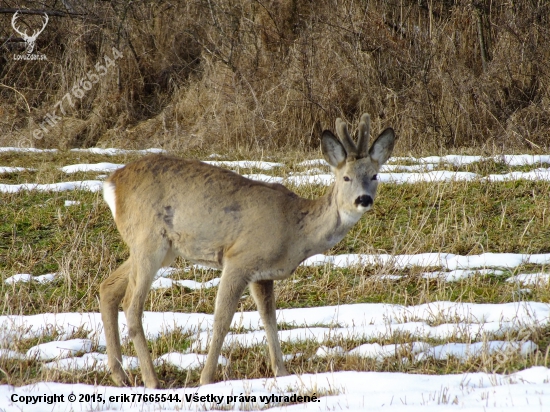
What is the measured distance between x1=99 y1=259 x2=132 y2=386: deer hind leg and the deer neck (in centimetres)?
131

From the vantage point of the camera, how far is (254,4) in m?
16.0

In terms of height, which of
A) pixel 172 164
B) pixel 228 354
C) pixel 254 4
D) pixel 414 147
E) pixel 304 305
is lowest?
pixel 228 354

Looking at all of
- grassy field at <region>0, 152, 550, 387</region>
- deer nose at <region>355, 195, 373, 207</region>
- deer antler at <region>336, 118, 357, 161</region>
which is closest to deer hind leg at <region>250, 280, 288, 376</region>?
grassy field at <region>0, 152, 550, 387</region>

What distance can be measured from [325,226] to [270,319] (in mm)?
764

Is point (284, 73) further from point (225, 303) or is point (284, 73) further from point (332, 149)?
point (225, 303)

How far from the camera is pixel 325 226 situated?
5.24 meters

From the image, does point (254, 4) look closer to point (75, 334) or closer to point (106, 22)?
point (106, 22)

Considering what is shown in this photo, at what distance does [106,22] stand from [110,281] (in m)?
12.7

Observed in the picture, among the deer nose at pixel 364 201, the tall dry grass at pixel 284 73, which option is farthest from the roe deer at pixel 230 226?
the tall dry grass at pixel 284 73

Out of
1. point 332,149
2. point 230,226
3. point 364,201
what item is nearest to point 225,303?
point 230,226

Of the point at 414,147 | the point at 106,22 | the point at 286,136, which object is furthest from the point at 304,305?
the point at 106,22

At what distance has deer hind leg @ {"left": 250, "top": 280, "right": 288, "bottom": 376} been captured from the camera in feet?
16.9

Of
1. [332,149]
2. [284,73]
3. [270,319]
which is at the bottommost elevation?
[270,319]

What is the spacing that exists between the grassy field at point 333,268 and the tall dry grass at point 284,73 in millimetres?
2540
